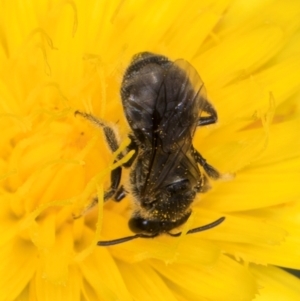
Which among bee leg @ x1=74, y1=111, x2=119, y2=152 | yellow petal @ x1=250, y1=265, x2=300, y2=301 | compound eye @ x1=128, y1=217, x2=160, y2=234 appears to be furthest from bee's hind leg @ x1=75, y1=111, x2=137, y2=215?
yellow petal @ x1=250, y1=265, x2=300, y2=301

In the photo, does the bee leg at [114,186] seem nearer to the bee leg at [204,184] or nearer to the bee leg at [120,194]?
the bee leg at [120,194]

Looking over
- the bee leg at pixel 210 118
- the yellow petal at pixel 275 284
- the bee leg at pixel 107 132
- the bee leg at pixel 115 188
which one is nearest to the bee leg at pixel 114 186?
the bee leg at pixel 115 188

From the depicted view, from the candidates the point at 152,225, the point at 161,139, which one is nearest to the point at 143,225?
the point at 152,225

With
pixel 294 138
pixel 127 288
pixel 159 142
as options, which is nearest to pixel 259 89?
pixel 294 138

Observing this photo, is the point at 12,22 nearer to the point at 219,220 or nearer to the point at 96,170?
the point at 96,170

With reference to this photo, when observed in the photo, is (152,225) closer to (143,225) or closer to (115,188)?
(143,225)

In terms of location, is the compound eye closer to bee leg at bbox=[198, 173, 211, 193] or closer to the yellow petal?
bee leg at bbox=[198, 173, 211, 193]
